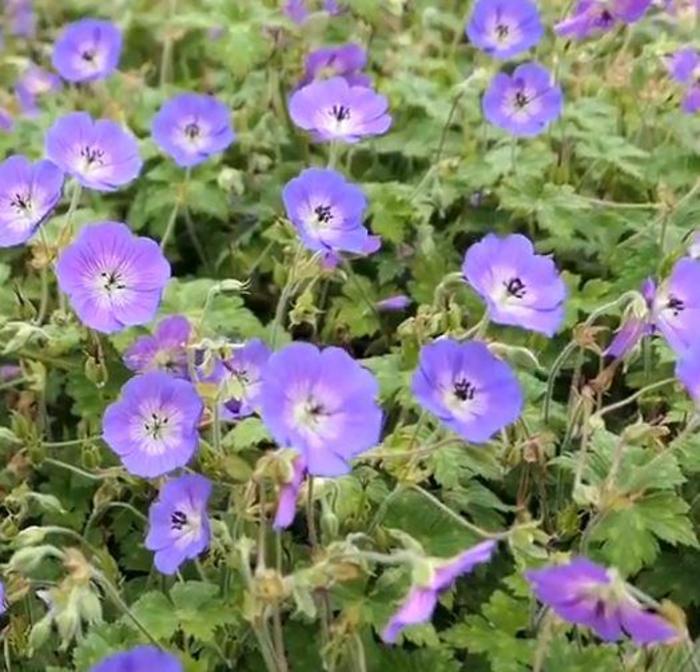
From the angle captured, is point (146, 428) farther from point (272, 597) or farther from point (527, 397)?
point (527, 397)

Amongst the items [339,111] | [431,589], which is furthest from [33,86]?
[431,589]

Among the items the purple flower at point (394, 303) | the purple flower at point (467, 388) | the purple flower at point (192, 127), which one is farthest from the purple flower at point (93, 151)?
the purple flower at point (467, 388)

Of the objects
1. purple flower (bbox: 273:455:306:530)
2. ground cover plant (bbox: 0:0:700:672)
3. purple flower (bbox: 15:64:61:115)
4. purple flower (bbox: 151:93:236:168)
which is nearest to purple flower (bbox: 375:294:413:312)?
ground cover plant (bbox: 0:0:700:672)

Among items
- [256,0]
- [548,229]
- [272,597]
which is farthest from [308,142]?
[272,597]

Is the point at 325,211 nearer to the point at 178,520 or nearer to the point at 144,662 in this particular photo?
the point at 178,520

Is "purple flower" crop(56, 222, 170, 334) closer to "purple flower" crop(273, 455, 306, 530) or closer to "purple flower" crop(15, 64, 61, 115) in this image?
"purple flower" crop(273, 455, 306, 530)
